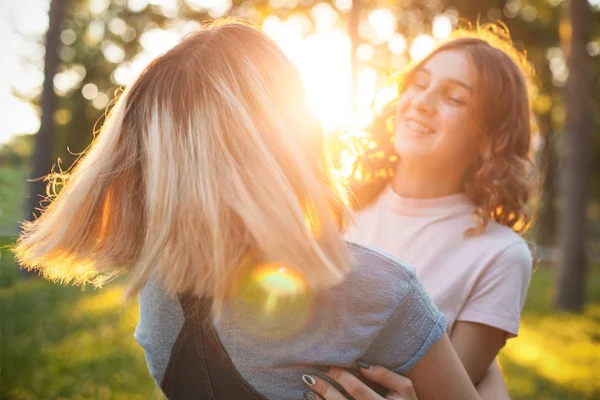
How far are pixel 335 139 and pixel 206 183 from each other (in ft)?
6.98

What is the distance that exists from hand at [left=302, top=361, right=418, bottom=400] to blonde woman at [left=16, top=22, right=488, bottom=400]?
0.02 metres

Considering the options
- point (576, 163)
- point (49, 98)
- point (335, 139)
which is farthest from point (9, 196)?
point (576, 163)

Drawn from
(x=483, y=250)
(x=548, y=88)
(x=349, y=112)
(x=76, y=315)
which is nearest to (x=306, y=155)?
(x=483, y=250)

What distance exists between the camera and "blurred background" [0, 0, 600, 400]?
4.03 meters

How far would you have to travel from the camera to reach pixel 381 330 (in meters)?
1.39

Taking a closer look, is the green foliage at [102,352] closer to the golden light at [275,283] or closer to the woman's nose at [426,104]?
the woman's nose at [426,104]

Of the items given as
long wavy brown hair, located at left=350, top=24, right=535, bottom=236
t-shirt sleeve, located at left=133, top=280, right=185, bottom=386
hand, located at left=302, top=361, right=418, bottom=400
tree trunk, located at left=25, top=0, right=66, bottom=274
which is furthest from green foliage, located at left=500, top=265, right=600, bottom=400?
tree trunk, located at left=25, top=0, right=66, bottom=274

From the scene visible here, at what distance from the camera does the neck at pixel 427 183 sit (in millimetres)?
2680

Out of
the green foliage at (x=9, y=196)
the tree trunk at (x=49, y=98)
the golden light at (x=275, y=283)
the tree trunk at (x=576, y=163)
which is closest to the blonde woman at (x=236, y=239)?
the golden light at (x=275, y=283)

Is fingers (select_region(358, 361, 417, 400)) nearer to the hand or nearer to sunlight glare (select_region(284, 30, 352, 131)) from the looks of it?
the hand

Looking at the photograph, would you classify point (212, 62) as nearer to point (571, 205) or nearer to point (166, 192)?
point (166, 192)

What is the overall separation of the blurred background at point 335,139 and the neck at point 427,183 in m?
0.48

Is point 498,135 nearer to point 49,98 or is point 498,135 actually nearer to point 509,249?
point 509,249

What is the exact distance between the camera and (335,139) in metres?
3.38
